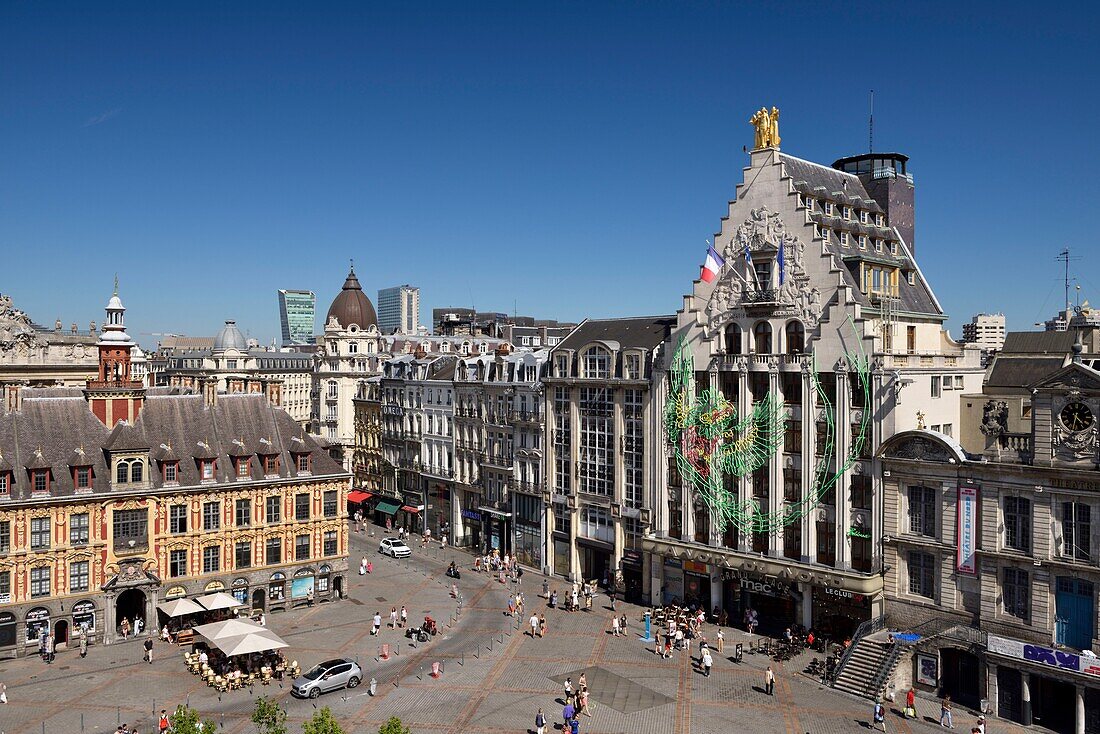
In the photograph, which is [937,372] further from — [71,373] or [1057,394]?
[71,373]

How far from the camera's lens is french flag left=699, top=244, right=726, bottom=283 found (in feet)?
207

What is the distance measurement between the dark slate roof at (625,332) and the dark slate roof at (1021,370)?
935 inches

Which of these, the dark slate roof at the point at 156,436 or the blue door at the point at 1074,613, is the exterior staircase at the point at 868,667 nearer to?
the blue door at the point at 1074,613

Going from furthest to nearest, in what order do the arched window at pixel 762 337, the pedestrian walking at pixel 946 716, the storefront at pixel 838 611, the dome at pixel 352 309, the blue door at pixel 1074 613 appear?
the dome at pixel 352 309
the arched window at pixel 762 337
the storefront at pixel 838 611
the pedestrian walking at pixel 946 716
the blue door at pixel 1074 613

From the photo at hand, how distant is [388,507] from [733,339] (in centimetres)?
5326

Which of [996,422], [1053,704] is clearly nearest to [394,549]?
[996,422]

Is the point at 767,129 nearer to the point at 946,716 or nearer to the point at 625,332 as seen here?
the point at 625,332

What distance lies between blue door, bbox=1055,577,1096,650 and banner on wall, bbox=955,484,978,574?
4.39 m

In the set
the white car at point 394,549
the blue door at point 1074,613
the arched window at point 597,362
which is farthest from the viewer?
the white car at point 394,549

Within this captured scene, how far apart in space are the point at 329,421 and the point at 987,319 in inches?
3433

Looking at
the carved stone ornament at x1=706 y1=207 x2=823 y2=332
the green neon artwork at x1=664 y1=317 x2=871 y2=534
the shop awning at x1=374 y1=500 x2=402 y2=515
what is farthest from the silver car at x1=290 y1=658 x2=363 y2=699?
the shop awning at x1=374 y1=500 x2=402 y2=515

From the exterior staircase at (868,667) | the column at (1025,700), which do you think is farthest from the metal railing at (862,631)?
the column at (1025,700)

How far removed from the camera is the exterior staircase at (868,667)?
1961 inches

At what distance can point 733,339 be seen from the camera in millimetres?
63469
